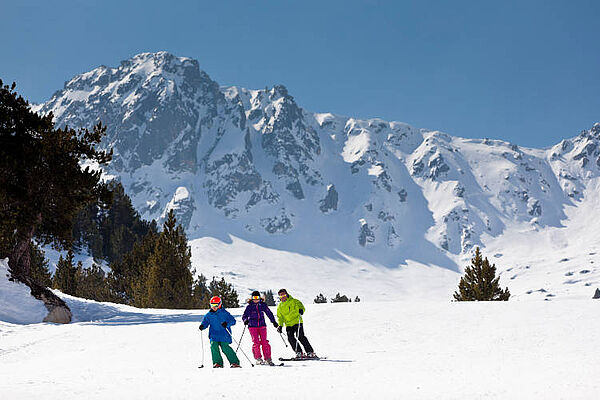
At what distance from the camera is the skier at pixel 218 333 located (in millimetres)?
12094

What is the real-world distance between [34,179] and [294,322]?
553 inches

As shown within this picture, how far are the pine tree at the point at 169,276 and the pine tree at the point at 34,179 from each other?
7.88 m

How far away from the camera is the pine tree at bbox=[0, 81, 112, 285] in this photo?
68.0 ft

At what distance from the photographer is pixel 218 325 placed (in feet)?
40.6

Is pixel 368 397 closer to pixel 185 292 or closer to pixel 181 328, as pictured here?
pixel 181 328

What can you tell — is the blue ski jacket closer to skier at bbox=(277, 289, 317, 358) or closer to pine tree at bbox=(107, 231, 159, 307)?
skier at bbox=(277, 289, 317, 358)

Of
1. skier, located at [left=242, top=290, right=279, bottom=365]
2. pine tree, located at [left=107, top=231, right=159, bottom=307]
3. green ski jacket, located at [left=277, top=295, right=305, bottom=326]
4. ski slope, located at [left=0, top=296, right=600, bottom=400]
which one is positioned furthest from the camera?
pine tree, located at [left=107, top=231, right=159, bottom=307]

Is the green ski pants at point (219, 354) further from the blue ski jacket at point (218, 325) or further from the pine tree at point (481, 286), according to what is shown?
the pine tree at point (481, 286)

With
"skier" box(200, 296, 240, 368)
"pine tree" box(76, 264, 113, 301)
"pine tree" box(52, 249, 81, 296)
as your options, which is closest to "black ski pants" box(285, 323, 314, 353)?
"skier" box(200, 296, 240, 368)

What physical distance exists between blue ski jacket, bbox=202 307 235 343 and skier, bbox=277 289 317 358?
1.38m

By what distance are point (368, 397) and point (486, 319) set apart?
1013cm

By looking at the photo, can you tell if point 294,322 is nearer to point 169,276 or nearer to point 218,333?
point 218,333

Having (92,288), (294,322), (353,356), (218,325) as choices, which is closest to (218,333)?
(218,325)

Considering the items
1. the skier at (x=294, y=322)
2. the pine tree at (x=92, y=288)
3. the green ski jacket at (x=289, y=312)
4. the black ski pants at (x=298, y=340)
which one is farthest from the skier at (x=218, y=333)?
the pine tree at (x=92, y=288)
